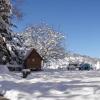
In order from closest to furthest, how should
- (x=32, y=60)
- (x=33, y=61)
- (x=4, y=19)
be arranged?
(x=4, y=19) < (x=32, y=60) < (x=33, y=61)

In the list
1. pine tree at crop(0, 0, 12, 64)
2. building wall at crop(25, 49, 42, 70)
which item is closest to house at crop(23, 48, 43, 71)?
building wall at crop(25, 49, 42, 70)

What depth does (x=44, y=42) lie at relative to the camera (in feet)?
226

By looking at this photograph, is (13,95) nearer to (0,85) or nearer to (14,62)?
(0,85)

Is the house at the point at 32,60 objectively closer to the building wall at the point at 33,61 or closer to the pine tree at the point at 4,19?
the building wall at the point at 33,61

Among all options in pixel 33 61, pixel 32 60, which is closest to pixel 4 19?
pixel 32 60

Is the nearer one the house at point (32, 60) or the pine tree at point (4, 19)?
the pine tree at point (4, 19)

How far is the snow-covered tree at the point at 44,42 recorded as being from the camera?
2707 inches

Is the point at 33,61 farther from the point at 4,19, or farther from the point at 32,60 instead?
the point at 4,19

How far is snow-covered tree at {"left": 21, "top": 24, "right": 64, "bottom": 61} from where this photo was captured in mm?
68750

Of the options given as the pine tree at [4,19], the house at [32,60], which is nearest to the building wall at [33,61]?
the house at [32,60]

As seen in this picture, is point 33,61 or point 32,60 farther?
point 33,61

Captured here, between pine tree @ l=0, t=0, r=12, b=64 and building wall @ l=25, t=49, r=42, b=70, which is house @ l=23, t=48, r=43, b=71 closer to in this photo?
building wall @ l=25, t=49, r=42, b=70

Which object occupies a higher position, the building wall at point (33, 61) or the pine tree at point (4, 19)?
the pine tree at point (4, 19)

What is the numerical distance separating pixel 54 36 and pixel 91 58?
94784mm
